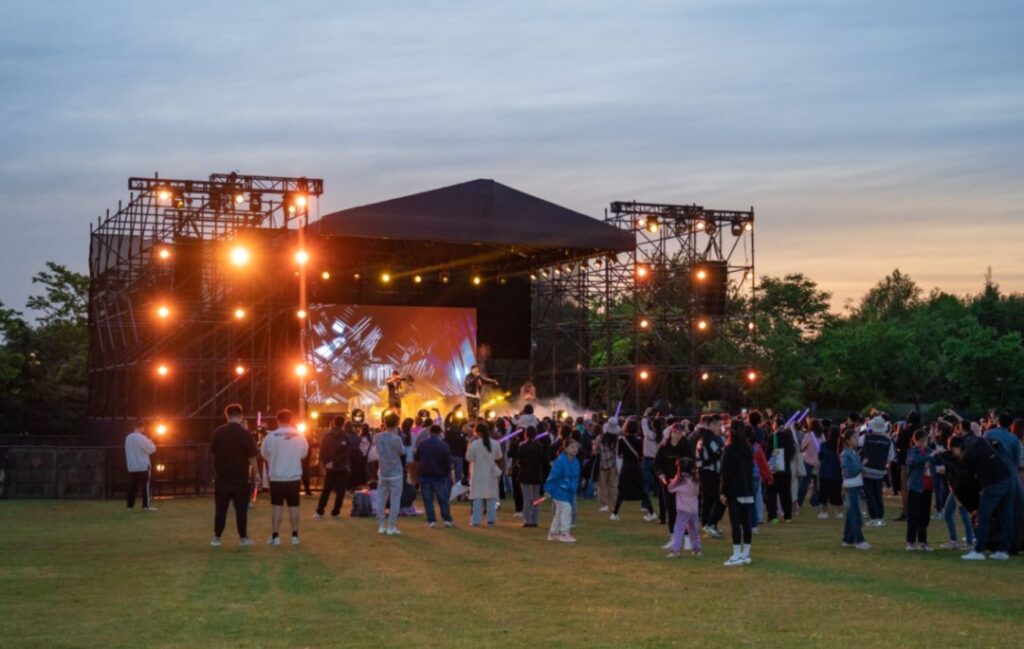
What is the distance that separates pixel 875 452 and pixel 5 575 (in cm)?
1065

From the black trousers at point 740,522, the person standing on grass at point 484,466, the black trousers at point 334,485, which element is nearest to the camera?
the black trousers at point 740,522

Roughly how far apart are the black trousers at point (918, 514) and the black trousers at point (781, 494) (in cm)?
430

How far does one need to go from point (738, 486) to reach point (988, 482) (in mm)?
2909

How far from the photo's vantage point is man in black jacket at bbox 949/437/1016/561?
13898 mm

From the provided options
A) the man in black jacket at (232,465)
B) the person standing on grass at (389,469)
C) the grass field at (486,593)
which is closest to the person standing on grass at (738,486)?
the grass field at (486,593)

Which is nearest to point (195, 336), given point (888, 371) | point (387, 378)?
point (387, 378)

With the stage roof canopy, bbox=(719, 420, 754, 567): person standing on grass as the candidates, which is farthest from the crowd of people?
the stage roof canopy

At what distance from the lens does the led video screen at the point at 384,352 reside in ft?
128

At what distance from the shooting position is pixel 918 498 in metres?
15.3

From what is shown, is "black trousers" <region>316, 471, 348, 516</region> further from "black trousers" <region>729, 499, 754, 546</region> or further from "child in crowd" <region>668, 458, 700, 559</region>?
"black trousers" <region>729, 499, 754, 546</region>

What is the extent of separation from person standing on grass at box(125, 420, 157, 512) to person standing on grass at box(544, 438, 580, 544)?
8739 mm

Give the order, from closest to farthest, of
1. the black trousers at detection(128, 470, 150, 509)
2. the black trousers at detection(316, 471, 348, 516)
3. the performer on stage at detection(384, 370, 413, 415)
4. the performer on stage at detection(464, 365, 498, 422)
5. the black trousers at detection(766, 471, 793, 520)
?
the black trousers at detection(766, 471, 793, 520) → the black trousers at detection(316, 471, 348, 516) → the black trousers at detection(128, 470, 150, 509) → the performer on stage at detection(384, 370, 413, 415) → the performer on stage at detection(464, 365, 498, 422)

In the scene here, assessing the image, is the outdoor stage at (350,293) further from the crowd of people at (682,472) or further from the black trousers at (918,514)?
the black trousers at (918,514)

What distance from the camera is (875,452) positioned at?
16.7m
